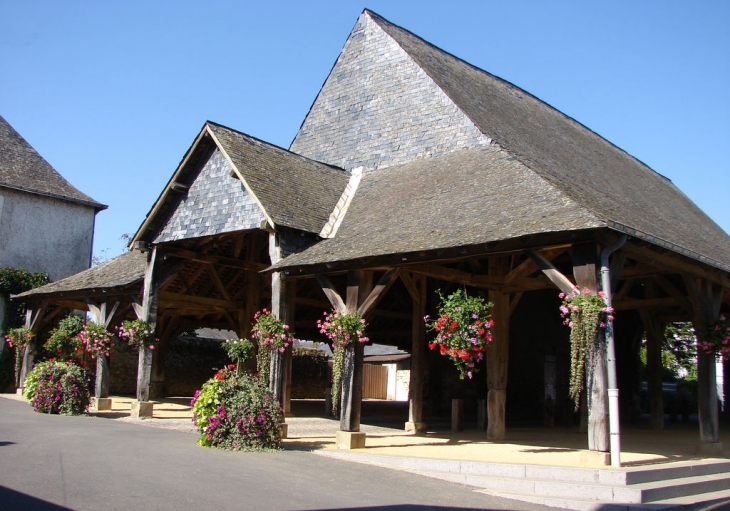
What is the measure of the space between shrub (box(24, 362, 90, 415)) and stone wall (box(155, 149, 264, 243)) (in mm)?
2995

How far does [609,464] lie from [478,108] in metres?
9.01

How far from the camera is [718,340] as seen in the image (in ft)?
35.6

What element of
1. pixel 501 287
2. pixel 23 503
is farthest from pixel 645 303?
pixel 23 503

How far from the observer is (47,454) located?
8.23m

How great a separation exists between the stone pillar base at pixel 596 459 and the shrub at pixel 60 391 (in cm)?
949

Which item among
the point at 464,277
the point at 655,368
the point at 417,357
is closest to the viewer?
the point at 464,277

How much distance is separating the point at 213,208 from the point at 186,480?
7011mm

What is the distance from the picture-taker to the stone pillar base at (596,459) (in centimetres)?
800

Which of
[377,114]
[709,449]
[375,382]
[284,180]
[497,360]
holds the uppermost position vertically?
[377,114]

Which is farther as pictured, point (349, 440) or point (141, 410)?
point (141, 410)

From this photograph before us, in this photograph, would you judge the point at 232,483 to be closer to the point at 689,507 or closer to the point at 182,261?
the point at 689,507

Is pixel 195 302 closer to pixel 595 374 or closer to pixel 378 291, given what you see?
pixel 378 291

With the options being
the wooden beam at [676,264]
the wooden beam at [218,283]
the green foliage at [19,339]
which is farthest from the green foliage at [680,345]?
the green foliage at [19,339]

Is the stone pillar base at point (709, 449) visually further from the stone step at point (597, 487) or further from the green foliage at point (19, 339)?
the green foliage at point (19, 339)
